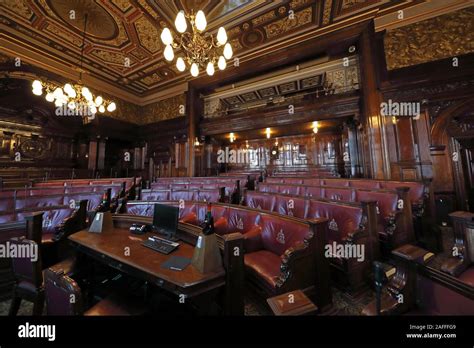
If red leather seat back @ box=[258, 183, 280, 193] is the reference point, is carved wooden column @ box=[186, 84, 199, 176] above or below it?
above

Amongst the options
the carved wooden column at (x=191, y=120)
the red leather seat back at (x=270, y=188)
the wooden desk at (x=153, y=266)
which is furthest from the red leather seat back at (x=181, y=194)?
the carved wooden column at (x=191, y=120)

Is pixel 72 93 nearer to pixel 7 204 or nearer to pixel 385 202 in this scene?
pixel 7 204

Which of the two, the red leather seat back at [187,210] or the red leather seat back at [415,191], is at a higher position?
the red leather seat back at [415,191]

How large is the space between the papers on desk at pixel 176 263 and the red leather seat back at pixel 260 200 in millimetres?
1957

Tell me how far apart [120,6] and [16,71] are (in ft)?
15.2

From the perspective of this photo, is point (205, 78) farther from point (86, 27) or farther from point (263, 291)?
point (263, 291)

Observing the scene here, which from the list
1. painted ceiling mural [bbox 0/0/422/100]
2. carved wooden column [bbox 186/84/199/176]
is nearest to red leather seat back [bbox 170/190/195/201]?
carved wooden column [bbox 186/84/199/176]

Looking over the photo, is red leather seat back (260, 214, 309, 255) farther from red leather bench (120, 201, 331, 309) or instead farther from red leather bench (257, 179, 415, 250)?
red leather bench (257, 179, 415, 250)

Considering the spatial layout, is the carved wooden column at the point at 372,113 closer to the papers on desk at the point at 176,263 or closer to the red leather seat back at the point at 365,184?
the red leather seat back at the point at 365,184

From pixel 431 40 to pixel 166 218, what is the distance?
300 inches

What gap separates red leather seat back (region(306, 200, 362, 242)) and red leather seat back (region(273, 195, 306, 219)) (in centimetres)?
15

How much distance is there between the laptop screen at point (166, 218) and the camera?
1.86m

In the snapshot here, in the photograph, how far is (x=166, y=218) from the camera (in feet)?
6.35

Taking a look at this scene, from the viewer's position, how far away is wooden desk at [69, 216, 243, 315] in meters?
1.19
